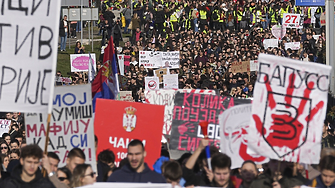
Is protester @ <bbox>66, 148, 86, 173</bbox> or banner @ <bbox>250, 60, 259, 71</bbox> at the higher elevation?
banner @ <bbox>250, 60, 259, 71</bbox>

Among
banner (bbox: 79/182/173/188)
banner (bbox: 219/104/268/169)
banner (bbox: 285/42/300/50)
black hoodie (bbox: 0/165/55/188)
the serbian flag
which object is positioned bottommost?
black hoodie (bbox: 0/165/55/188)

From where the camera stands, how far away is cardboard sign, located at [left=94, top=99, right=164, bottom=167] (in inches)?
364

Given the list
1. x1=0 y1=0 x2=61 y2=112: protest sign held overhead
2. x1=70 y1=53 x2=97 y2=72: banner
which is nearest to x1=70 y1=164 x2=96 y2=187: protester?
x1=0 y1=0 x2=61 y2=112: protest sign held overhead

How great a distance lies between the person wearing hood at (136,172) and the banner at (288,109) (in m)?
1.02

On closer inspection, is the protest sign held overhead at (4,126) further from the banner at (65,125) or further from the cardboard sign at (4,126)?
the banner at (65,125)

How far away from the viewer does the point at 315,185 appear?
6.73 metres

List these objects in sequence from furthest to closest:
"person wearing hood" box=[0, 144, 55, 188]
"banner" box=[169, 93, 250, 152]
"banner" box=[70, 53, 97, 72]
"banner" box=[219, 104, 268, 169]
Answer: "banner" box=[70, 53, 97, 72] → "banner" box=[169, 93, 250, 152] → "banner" box=[219, 104, 268, 169] → "person wearing hood" box=[0, 144, 55, 188]

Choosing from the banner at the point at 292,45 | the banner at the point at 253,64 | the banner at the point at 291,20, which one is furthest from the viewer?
the banner at the point at 291,20

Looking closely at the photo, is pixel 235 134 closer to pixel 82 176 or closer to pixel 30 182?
pixel 82 176

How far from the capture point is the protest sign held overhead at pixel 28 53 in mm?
7238

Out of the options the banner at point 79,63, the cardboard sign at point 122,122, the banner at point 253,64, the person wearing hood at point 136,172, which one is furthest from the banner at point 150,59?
the person wearing hood at point 136,172

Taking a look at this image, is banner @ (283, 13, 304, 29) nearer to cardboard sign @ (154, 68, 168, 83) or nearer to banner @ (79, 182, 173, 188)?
cardboard sign @ (154, 68, 168, 83)

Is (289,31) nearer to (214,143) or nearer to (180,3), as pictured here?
(180,3)

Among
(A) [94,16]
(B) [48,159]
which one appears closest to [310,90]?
(B) [48,159]
